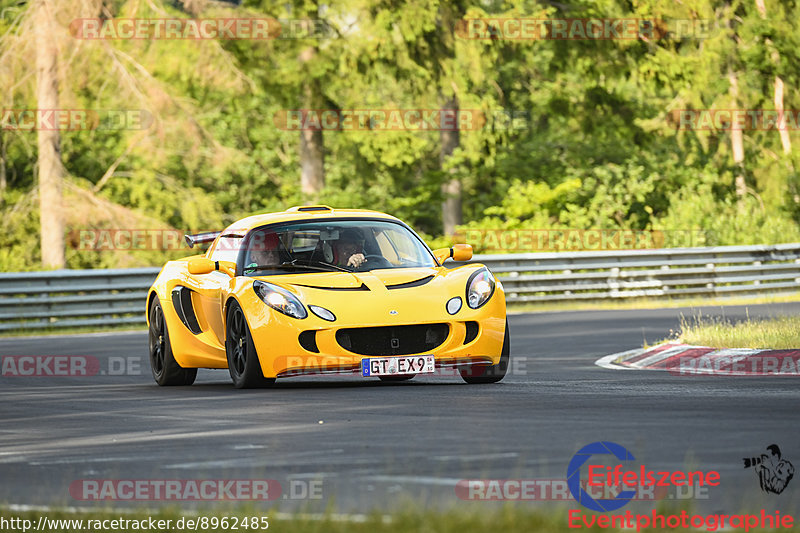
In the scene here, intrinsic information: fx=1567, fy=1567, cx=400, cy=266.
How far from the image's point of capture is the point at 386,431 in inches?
369

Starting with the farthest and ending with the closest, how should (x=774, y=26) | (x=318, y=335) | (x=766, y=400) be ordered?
1. (x=774, y=26)
2. (x=318, y=335)
3. (x=766, y=400)

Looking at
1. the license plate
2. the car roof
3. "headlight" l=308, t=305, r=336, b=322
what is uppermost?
the car roof

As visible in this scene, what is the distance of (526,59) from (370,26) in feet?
30.8

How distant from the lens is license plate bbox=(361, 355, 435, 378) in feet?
39.6

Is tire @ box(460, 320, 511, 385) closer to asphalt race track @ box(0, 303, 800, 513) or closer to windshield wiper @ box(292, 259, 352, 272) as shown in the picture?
asphalt race track @ box(0, 303, 800, 513)

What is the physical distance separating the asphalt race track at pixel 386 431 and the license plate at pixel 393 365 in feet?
0.56

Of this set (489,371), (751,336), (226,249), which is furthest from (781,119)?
(489,371)

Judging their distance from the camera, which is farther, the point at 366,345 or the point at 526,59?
the point at 526,59

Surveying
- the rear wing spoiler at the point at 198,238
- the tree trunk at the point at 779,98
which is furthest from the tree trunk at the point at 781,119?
the rear wing spoiler at the point at 198,238

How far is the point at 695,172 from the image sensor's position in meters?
45.9

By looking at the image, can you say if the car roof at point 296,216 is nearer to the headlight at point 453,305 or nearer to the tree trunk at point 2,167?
the headlight at point 453,305

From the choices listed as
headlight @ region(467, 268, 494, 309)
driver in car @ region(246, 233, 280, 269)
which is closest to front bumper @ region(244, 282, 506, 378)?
headlight @ region(467, 268, 494, 309)

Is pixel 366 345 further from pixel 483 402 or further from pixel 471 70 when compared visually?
pixel 471 70

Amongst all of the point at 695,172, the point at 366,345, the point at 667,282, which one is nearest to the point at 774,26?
the point at 695,172
